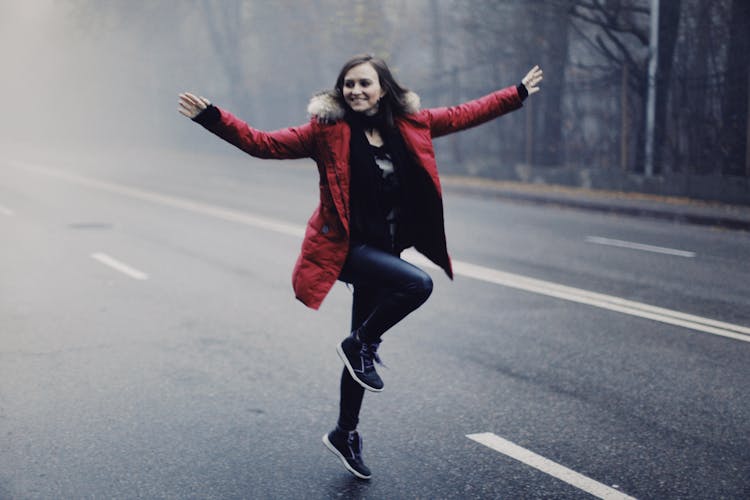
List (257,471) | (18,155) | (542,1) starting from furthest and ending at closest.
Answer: (18,155) < (542,1) < (257,471)

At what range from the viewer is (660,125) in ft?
62.5

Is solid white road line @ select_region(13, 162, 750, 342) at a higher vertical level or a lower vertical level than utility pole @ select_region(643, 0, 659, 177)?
lower

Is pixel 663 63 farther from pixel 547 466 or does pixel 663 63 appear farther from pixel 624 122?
pixel 547 466

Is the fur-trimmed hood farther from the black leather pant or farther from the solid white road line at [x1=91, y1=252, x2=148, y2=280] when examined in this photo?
the solid white road line at [x1=91, y1=252, x2=148, y2=280]

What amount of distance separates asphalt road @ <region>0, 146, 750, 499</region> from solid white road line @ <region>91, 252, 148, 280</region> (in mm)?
62

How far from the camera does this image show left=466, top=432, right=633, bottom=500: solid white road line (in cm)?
407

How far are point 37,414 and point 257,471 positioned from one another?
1.58 metres

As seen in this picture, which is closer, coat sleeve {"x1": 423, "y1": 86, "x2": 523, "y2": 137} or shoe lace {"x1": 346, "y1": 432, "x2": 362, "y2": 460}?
shoe lace {"x1": 346, "y1": 432, "x2": 362, "y2": 460}

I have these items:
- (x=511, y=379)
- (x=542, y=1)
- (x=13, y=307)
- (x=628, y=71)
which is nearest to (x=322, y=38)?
(x=542, y=1)

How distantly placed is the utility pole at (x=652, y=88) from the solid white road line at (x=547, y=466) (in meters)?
15.2

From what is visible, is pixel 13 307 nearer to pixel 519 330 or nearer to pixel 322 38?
→ pixel 519 330

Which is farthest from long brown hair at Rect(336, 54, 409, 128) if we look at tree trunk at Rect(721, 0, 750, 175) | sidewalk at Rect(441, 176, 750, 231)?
tree trunk at Rect(721, 0, 750, 175)

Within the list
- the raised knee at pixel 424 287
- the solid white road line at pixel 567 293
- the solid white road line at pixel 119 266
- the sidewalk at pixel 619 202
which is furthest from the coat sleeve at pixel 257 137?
the sidewalk at pixel 619 202

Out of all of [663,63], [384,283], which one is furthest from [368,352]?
[663,63]
